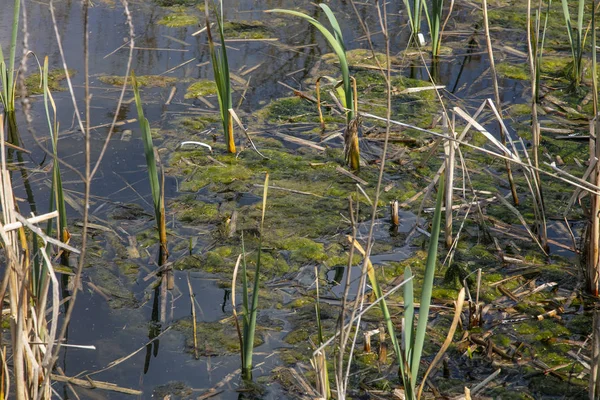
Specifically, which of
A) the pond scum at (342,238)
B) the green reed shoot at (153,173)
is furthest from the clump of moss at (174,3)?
the green reed shoot at (153,173)

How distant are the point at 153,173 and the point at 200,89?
1413 mm

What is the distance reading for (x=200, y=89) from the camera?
3611 mm

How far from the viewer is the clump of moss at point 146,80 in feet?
11.8

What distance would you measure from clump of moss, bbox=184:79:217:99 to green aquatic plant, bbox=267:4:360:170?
80 centimetres

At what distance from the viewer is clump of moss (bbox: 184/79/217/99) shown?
356 cm

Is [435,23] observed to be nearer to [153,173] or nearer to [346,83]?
[346,83]

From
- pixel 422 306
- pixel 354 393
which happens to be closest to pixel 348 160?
pixel 354 393

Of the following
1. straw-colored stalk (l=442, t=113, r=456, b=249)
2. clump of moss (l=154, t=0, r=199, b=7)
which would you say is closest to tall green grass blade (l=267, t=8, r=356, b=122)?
straw-colored stalk (l=442, t=113, r=456, b=249)

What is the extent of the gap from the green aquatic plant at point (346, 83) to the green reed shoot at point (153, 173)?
2.35 ft

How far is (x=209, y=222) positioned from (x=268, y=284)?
43cm

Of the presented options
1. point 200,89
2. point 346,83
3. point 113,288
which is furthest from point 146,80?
point 113,288

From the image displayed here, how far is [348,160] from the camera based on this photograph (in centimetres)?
305

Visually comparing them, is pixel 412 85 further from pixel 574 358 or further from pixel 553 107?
pixel 574 358

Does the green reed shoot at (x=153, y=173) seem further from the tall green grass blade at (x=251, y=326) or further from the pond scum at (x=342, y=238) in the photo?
the tall green grass blade at (x=251, y=326)
